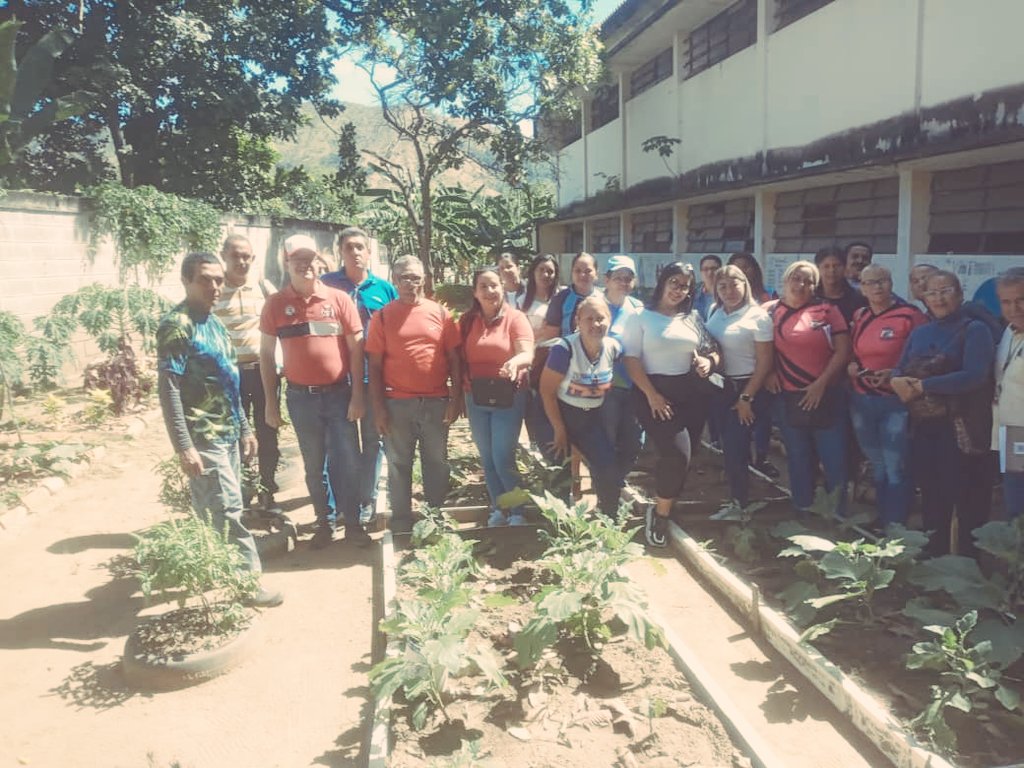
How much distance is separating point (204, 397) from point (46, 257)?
662 centimetres

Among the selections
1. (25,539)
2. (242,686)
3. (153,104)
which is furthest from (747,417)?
(153,104)

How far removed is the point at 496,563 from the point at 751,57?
8568 mm

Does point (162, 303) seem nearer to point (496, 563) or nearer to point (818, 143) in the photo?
point (496, 563)

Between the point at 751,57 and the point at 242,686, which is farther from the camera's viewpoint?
the point at 751,57

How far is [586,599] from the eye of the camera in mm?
3732

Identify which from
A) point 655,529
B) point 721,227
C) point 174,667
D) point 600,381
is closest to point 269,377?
point 174,667

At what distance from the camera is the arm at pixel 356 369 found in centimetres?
502

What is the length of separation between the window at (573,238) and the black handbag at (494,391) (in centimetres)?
1561

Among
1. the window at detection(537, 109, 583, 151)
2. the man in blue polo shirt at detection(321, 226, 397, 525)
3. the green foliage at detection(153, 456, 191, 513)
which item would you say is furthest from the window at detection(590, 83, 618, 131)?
the green foliage at detection(153, 456, 191, 513)

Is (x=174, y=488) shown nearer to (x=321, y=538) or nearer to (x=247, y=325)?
(x=321, y=538)

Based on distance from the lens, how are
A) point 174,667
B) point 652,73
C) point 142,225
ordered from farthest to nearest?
point 652,73 < point 142,225 < point 174,667

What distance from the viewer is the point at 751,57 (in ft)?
34.3

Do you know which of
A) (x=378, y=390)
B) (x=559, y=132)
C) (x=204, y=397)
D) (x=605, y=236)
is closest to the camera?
(x=204, y=397)

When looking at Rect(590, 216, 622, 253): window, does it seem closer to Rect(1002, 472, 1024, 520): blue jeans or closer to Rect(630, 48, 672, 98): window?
Rect(630, 48, 672, 98): window
